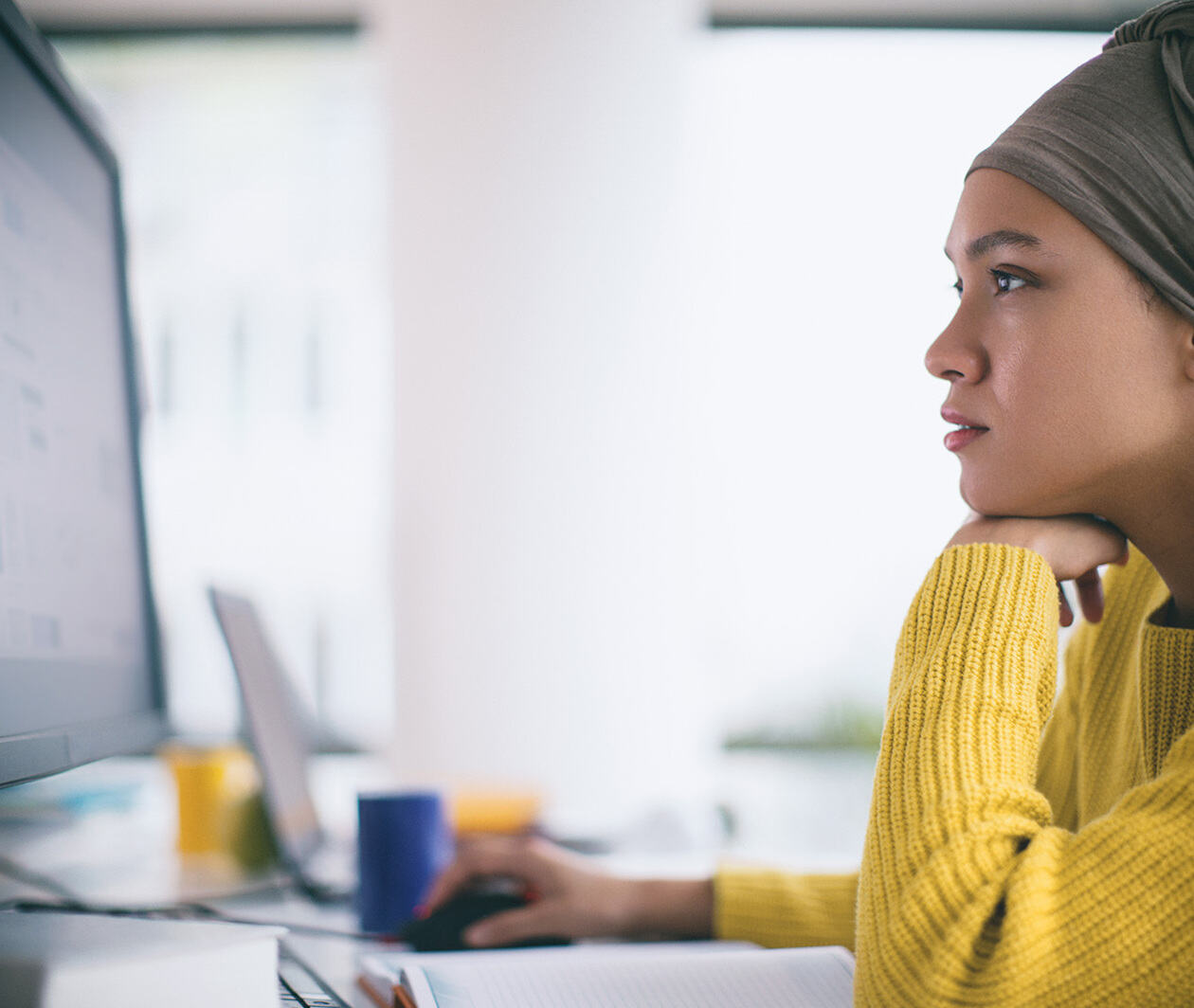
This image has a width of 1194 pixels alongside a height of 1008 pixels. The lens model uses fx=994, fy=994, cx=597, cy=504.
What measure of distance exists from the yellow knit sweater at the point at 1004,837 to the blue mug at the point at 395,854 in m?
0.48

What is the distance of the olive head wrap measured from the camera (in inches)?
28.1

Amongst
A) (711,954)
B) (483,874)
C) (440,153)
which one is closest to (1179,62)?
(711,954)

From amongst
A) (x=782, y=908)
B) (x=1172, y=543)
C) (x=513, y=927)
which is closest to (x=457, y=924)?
(x=513, y=927)

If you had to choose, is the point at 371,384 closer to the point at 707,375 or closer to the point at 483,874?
the point at 707,375

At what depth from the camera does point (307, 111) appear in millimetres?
2920

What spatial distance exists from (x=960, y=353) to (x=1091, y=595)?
11.7 inches

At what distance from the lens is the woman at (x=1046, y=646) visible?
0.53 meters

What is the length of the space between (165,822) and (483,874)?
0.87 m

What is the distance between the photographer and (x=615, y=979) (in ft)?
2.07

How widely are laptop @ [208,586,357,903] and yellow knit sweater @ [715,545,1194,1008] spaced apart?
0.68 meters

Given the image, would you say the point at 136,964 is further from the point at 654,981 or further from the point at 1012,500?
the point at 1012,500

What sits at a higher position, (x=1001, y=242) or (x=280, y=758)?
(x=1001, y=242)

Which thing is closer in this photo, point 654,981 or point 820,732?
point 654,981

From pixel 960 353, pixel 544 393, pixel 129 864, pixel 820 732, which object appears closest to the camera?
pixel 960 353
